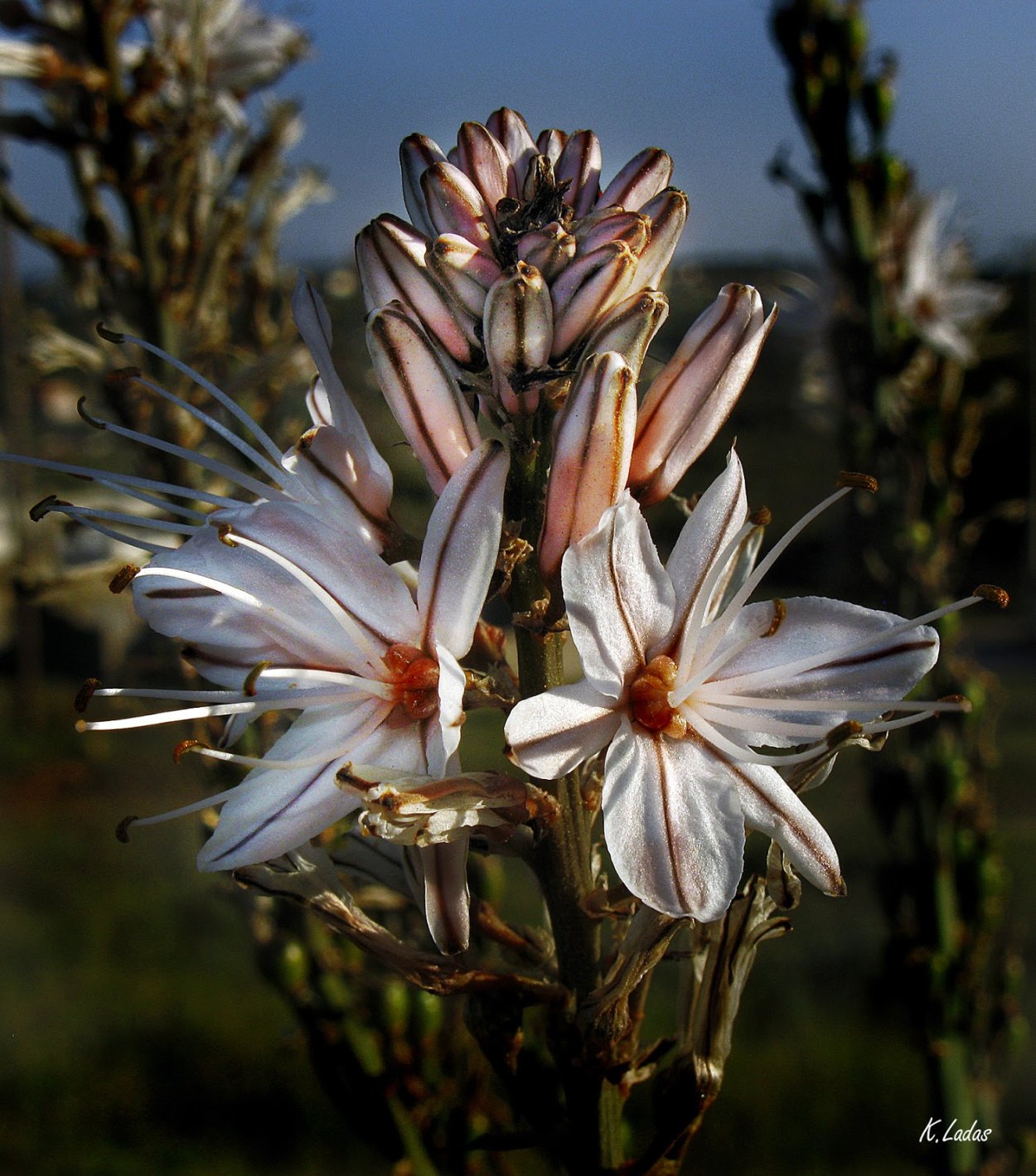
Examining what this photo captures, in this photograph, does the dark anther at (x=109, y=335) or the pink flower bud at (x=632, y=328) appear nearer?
the pink flower bud at (x=632, y=328)

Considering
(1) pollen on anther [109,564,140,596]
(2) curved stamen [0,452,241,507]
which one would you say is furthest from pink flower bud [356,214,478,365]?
(1) pollen on anther [109,564,140,596]

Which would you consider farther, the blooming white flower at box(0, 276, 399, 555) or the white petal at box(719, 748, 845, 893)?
the blooming white flower at box(0, 276, 399, 555)

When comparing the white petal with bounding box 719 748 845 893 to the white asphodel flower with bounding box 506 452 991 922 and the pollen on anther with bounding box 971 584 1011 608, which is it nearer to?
the white asphodel flower with bounding box 506 452 991 922

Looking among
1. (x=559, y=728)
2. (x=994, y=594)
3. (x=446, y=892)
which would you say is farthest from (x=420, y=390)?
(x=994, y=594)

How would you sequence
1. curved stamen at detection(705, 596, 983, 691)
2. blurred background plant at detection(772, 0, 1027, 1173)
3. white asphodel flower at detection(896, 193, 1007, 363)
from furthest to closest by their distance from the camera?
white asphodel flower at detection(896, 193, 1007, 363), blurred background plant at detection(772, 0, 1027, 1173), curved stamen at detection(705, 596, 983, 691)

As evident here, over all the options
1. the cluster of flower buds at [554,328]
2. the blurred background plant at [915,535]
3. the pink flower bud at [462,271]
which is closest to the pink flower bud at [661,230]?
the cluster of flower buds at [554,328]

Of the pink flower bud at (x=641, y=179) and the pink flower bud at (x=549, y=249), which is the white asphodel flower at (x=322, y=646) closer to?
the pink flower bud at (x=549, y=249)

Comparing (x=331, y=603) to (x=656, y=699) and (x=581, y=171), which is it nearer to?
(x=656, y=699)
